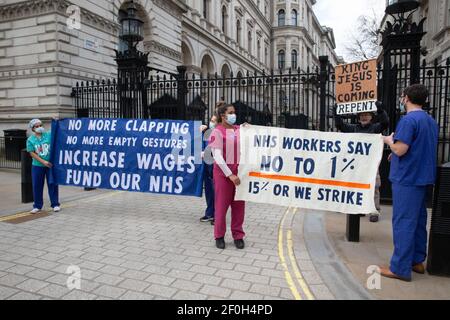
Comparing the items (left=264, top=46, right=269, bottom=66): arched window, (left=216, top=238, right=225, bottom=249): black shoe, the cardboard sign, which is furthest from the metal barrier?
(left=264, top=46, right=269, bottom=66): arched window

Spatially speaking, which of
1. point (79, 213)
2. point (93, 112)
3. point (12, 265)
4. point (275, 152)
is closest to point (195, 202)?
point (79, 213)

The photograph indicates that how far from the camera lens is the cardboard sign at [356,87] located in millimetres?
6102

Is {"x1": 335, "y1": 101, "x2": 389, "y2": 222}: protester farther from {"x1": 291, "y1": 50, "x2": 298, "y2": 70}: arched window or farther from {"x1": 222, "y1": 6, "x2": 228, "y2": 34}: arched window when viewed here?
{"x1": 291, "y1": 50, "x2": 298, "y2": 70}: arched window

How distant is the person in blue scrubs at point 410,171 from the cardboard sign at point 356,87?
84.6 inches

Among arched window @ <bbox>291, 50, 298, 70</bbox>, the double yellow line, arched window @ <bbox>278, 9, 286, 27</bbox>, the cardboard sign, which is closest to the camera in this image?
the double yellow line

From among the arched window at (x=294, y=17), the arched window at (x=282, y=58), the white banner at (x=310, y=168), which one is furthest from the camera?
the arched window at (x=294, y=17)

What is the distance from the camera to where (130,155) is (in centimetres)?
666

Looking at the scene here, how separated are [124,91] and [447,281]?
935 centimetres

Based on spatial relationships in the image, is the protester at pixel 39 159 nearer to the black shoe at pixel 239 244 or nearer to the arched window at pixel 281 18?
the black shoe at pixel 239 244

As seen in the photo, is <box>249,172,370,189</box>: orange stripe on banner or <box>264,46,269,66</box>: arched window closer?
<box>249,172,370,189</box>: orange stripe on banner

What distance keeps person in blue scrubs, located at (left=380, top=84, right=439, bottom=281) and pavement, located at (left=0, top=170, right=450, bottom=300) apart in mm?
369

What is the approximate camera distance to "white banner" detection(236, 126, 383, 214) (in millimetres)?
4800

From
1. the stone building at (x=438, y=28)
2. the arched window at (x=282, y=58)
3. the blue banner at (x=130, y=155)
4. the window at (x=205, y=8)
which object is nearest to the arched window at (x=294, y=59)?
the arched window at (x=282, y=58)

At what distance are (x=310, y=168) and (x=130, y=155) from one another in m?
3.33
